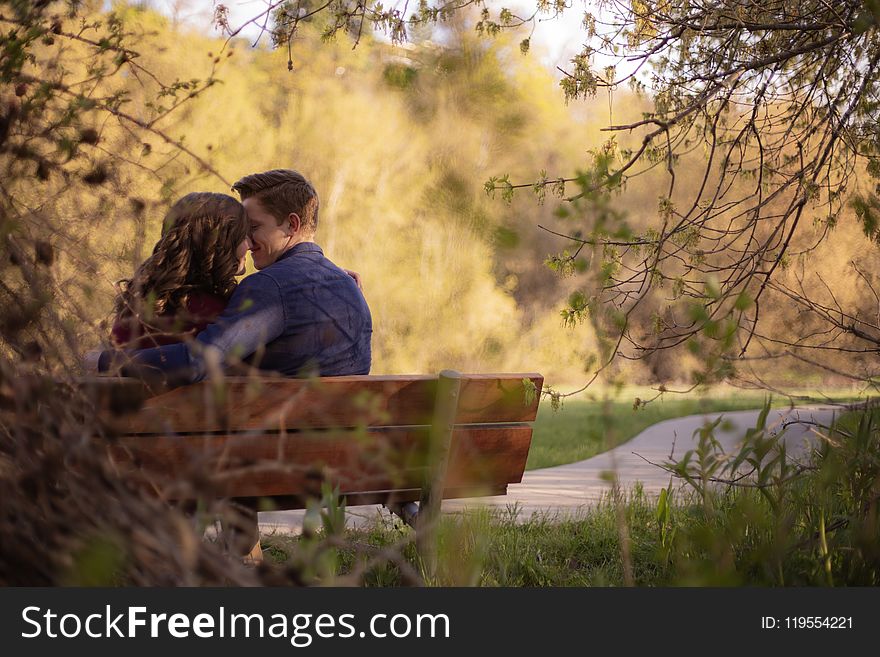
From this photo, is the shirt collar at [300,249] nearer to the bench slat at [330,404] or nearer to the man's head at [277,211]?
the man's head at [277,211]

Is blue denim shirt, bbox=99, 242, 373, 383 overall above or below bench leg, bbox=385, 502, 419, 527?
above

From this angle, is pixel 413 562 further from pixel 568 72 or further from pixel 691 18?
pixel 691 18

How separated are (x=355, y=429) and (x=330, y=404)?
191mm

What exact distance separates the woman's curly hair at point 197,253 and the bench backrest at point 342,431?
2.05 feet

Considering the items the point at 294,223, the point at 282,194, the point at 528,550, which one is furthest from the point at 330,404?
the point at 528,550

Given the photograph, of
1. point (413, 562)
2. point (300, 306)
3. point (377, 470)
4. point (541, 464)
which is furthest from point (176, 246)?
point (541, 464)

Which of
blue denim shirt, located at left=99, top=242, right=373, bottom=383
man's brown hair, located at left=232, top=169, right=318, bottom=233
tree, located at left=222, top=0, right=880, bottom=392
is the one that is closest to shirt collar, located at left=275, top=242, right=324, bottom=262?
blue denim shirt, located at left=99, top=242, right=373, bottom=383

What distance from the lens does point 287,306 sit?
3109 millimetres

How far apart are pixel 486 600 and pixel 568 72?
2.21 meters

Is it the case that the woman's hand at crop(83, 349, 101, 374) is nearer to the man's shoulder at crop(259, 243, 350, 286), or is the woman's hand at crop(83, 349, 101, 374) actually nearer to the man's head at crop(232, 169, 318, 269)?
the man's shoulder at crop(259, 243, 350, 286)

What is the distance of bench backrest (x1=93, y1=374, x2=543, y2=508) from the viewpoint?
2607mm

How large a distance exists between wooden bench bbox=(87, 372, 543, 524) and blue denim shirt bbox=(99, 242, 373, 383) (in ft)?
0.50

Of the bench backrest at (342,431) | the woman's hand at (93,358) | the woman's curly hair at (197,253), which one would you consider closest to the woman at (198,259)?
the woman's curly hair at (197,253)

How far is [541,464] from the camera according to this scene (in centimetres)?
835
